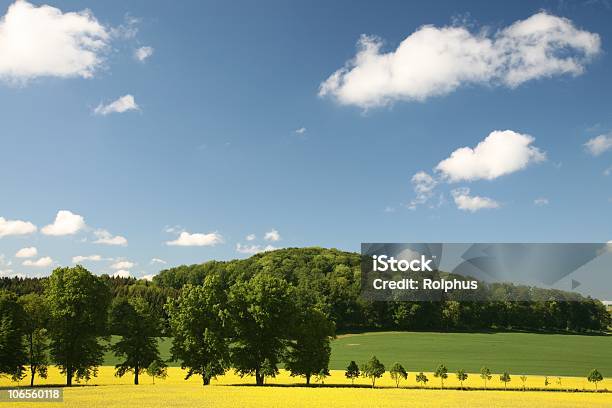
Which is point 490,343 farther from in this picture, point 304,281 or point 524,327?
point 304,281

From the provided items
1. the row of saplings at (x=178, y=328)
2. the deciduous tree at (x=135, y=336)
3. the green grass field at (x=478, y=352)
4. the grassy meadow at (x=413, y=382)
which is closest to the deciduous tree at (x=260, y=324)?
the row of saplings at (x=178, y=328)

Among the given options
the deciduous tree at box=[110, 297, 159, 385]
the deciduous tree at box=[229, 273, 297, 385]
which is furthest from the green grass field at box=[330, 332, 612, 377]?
the deciduous tree at box=[110, 297, 159, 385]

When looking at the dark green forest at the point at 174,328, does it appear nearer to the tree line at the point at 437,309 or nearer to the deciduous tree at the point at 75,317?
the deciduous tree at the point at 75,317

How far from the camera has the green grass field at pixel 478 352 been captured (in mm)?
89812

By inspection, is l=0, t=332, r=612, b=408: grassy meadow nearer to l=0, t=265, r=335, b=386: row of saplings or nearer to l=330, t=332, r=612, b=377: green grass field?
l=330, t=332, r=612, b=377: green grass field

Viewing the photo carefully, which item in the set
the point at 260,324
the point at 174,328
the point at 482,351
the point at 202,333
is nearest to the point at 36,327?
the point at 174,328

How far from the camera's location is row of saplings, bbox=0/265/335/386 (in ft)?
183

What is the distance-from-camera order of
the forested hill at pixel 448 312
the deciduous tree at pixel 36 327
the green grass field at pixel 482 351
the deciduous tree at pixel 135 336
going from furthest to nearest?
the forested hill at pixel 448 312
the green grass field at pixel 482 351
the deciduous tree at pixel 135 336
the deciduous tree at pixel 36 327

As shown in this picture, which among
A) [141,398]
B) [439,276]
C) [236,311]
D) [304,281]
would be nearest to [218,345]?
[236,311]

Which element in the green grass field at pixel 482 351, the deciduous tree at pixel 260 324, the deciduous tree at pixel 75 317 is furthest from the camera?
the green grass field at pixel 482 351

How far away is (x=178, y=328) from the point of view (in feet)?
189

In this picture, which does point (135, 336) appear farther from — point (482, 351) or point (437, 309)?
point (437, 309)

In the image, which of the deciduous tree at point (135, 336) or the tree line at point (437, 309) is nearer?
the deciduous tree at point (135, 336)

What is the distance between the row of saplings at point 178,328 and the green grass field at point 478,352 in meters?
31.1
